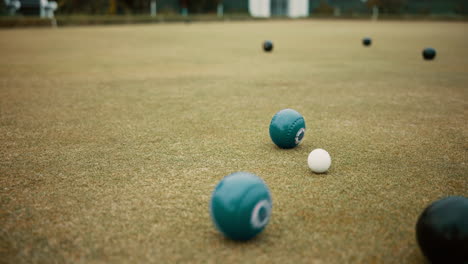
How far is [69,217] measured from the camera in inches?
110

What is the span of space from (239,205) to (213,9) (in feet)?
171

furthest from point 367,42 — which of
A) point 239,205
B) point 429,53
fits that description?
point 239,205

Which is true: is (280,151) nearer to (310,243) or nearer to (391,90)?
(310,243)

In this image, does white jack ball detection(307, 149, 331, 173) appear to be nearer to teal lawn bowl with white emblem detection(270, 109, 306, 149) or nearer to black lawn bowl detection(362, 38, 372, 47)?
teal lawn bowl with white emblem detection(270, 109, 306, 149)

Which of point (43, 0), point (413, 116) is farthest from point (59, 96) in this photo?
point (43, 0)

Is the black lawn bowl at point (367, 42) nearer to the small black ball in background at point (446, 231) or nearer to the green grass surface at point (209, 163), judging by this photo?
the green grass surface at point (209, 163)

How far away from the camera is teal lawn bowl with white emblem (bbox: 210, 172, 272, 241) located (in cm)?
223

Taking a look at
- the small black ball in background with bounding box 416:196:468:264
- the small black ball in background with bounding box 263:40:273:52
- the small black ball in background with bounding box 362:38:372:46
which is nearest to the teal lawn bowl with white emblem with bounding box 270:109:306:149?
the small black ball in background with bounding box 416:196:468:264

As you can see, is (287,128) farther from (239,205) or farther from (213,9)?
(213,9)

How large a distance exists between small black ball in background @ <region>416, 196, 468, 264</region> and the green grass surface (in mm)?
252

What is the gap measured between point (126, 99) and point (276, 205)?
15.3 feet

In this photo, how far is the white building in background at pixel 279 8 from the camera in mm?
51469

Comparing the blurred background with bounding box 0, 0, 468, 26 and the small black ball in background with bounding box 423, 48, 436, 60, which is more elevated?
the blurred background with bounding box 0, 0, 468, 26

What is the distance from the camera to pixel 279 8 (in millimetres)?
54375
